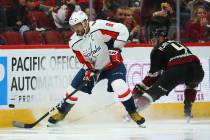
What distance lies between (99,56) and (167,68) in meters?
0.99

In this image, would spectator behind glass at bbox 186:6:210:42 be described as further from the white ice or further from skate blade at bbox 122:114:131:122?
skate blade at bbox 122:114:131:122

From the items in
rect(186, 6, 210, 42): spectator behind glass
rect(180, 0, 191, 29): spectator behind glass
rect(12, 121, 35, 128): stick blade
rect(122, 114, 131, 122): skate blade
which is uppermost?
rect(180, 0, 191, 29): spectator behind glass

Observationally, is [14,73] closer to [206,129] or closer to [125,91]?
[125,91]

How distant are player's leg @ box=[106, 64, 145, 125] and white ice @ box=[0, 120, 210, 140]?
16cm

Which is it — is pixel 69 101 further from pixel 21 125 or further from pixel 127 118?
pixel 127 118

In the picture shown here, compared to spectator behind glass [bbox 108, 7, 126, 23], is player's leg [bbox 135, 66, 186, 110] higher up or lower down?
lower down

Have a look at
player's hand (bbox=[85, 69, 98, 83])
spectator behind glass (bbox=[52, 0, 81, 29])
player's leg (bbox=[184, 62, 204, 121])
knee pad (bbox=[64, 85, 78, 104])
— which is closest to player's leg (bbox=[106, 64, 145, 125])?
player's hand (bbox=[85, 69, 98, 83])

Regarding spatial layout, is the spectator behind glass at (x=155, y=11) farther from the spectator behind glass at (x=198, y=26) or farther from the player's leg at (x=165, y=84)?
the player's leg at (x=165, y=84)

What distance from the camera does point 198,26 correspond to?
11.1 metres

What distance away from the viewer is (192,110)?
1068 centimetres

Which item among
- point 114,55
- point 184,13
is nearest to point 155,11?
point 184,13

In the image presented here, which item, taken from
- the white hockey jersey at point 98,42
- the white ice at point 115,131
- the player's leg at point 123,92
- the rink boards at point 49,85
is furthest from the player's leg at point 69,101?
the rink boards at point 49,85

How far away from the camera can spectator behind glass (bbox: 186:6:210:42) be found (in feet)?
36.2

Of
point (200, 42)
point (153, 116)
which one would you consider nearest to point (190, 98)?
point (153, 116)
